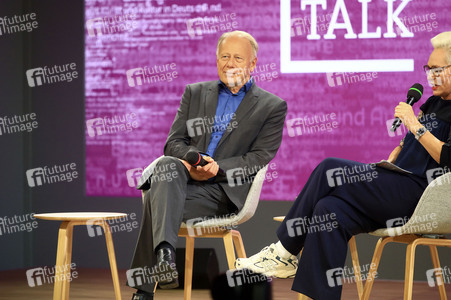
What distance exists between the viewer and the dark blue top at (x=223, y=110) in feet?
11.8

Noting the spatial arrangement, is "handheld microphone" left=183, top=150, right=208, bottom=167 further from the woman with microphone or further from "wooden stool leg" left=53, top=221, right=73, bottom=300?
"wooden stool leg" left=53, top=221, right=73, bottom=300

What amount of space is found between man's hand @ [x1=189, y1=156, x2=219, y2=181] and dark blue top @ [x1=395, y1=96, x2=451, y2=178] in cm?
87

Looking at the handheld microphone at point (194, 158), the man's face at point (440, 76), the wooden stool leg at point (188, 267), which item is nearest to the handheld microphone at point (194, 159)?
the handheld microphone at point (194, 158)

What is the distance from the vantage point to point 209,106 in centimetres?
361

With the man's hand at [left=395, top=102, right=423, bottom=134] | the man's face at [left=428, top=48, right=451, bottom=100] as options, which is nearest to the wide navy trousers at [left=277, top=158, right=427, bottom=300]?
the man's hand at [left=395, top=102, right=423, bottom=134]

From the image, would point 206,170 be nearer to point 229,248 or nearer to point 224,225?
point 224,225

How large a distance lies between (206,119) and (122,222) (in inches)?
76.2

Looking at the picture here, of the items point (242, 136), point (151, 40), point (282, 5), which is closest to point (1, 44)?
point (151, 40)

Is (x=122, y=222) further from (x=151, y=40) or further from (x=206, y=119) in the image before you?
(x=206, y=119)

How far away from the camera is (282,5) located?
16.4 ft

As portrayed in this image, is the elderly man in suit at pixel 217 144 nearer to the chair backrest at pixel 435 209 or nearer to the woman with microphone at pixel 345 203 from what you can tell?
the woman with microphone at pixel 345 203

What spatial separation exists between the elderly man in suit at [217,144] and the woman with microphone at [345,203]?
18.0 inches

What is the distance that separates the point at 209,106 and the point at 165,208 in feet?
2.58

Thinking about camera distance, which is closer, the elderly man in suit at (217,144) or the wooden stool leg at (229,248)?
the elderly man in suit at (217,144)
